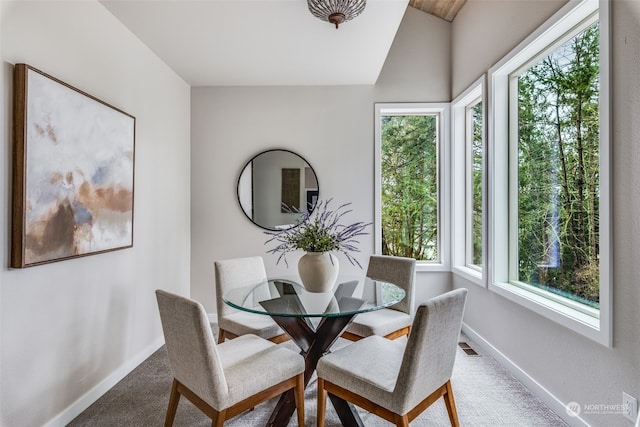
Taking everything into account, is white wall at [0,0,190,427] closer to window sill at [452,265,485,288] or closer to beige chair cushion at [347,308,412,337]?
beige chair cushion at [347,308,412,337]

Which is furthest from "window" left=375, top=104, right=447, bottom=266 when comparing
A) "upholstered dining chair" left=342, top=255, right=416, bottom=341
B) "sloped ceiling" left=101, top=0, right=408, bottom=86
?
"upholstered dining chair" left=342, top=255, right=416, bottom=341

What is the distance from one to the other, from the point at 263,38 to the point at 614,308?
2.76 m

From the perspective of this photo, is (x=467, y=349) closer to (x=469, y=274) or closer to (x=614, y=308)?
(x=469, y=274)

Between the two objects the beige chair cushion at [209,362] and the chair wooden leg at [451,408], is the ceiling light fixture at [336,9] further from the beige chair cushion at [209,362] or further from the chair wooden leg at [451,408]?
the chair wooden leg at [451,408]

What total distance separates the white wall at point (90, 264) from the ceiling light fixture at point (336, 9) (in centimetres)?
142

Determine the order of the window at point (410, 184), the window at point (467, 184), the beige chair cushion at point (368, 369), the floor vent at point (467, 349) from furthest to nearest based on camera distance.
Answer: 1. the window at point (410, 184)
2. the window at point (467, 184)
3. the floor vent at point (467, 349)
4. the beige chair cushion at point (368, 369)

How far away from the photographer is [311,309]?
174cm

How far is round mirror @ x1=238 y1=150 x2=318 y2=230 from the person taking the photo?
11.7 ft

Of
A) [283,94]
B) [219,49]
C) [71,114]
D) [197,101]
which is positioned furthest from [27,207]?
[283,94]

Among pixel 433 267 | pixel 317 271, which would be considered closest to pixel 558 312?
pixel 317 271

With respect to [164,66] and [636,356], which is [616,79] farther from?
[164,66]

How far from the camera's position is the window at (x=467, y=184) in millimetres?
3197

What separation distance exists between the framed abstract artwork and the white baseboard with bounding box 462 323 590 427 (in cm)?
294

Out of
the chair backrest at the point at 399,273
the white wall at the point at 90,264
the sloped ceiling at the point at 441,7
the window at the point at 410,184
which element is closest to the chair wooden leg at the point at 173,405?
the white wall at the point at 90,264
